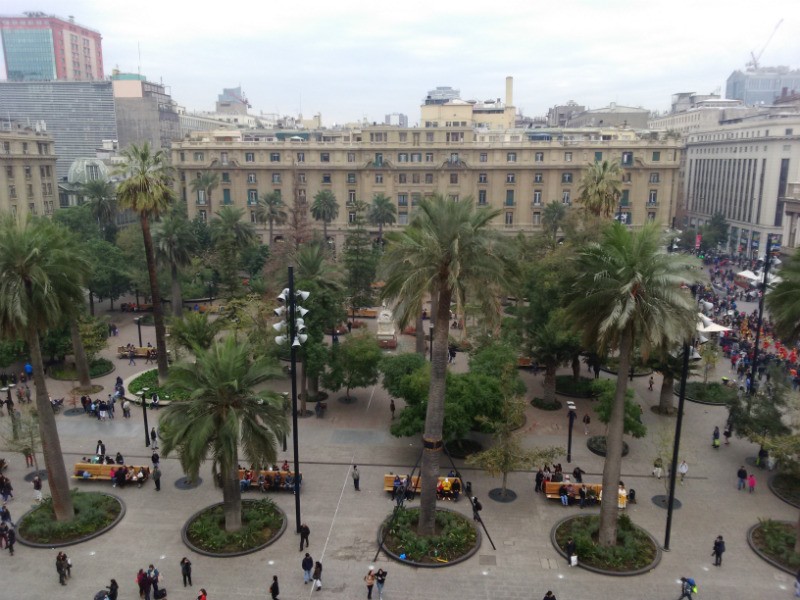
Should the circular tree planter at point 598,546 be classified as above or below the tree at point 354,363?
below

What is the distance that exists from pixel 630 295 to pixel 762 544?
448 inches

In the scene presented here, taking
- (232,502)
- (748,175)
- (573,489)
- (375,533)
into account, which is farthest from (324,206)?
(748,175)

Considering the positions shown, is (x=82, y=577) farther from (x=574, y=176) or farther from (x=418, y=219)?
(x=574, y=176)

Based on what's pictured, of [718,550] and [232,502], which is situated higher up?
[232,502]

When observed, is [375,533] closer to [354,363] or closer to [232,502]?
[232,502]

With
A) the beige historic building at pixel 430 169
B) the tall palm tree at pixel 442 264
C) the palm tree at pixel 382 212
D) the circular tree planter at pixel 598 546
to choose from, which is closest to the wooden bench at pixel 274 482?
the tall palm tree at pixel 442 264

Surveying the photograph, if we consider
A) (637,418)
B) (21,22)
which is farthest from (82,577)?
(21,22)

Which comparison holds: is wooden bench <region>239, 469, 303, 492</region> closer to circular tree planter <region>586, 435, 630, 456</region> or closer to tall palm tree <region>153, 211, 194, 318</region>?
circular tree planter <region>586, 435, 630, 456</region>

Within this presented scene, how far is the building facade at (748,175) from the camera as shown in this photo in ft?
274

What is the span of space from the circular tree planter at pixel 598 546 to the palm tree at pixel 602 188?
25.0 meters

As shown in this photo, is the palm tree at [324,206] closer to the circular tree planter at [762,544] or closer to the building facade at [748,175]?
the building facade at [748,175]

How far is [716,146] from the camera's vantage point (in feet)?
346

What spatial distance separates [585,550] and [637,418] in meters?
7.88

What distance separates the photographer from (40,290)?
21750 mm
